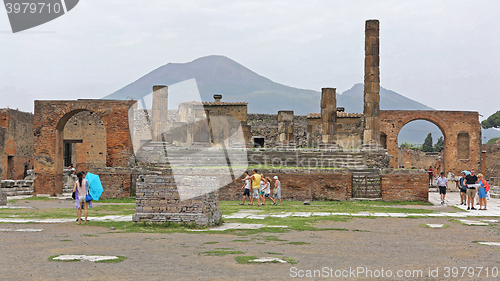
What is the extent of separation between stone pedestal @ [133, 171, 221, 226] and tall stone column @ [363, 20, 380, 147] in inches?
691

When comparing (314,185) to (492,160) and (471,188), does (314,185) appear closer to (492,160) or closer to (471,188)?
(471,188)

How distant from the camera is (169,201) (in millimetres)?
10367

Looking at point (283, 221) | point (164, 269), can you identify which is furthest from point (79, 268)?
point (283, 221)

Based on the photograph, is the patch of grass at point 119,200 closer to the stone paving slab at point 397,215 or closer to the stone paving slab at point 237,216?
the stone paving slab at point 237,216

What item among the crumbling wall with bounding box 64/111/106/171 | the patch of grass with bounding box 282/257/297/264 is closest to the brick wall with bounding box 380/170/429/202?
the patch of grass with bounding box 282/257/297/264

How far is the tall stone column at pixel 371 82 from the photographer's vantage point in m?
26.3

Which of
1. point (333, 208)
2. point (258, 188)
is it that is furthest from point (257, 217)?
point (258, 188)

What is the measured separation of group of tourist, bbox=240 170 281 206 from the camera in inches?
652

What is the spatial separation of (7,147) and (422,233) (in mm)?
25751

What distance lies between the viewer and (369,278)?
5.61 m

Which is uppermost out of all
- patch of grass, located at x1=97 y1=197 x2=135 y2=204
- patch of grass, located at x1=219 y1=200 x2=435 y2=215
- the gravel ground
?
the gravel ground

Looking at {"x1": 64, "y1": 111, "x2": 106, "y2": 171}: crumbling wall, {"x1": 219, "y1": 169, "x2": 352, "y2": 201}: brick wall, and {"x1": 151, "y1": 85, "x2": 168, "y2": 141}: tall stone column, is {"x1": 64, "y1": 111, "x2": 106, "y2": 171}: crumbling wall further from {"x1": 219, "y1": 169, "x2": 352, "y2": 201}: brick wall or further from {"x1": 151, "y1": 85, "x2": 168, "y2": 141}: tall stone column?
{"x1": 219, "y1": 169, "x2": 352, "y2": 201}: brick wall

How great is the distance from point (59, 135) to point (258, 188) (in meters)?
10.2

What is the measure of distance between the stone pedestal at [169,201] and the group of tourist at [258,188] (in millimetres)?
6170
